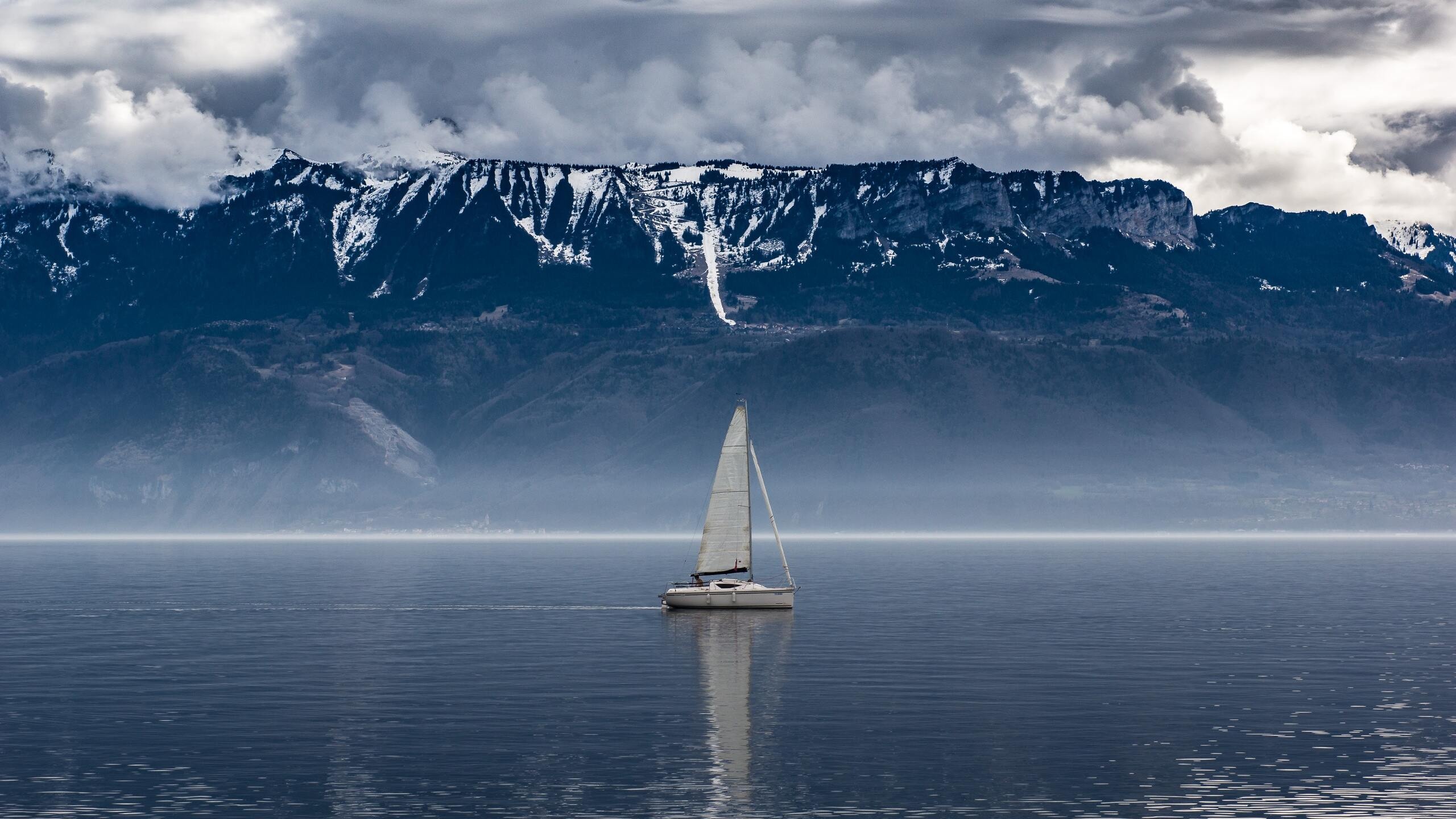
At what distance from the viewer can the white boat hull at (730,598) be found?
15638cm

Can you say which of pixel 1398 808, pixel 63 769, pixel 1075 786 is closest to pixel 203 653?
pixel 63 769

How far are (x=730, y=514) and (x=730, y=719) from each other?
63.3m

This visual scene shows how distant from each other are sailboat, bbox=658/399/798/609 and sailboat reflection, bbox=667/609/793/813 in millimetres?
1351

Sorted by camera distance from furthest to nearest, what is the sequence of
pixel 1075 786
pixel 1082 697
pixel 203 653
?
pixel 203 653, pixel 1082 697, pixel 1075 786

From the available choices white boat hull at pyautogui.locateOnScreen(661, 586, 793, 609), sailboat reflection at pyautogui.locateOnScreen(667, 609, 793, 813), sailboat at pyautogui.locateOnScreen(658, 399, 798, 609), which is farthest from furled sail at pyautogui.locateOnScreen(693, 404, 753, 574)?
sailboat reflection at pyautogui.locateOnScreen(667, 609, 793, 813)

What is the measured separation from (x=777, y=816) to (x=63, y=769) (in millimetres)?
27538

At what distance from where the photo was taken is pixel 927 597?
194 meters

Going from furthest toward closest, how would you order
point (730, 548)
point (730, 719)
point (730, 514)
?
point (730, 548), point (730, 514), point (730, 719)

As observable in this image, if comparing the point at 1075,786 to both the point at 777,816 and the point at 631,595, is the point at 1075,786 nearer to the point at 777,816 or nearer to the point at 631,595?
the point at 777,816

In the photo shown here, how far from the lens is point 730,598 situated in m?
157

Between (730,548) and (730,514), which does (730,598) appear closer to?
(730,548)

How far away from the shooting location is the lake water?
220 ft

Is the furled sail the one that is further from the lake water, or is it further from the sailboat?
the lake water

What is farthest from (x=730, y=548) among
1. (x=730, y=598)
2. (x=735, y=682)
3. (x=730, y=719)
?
(x=730, y=719)
